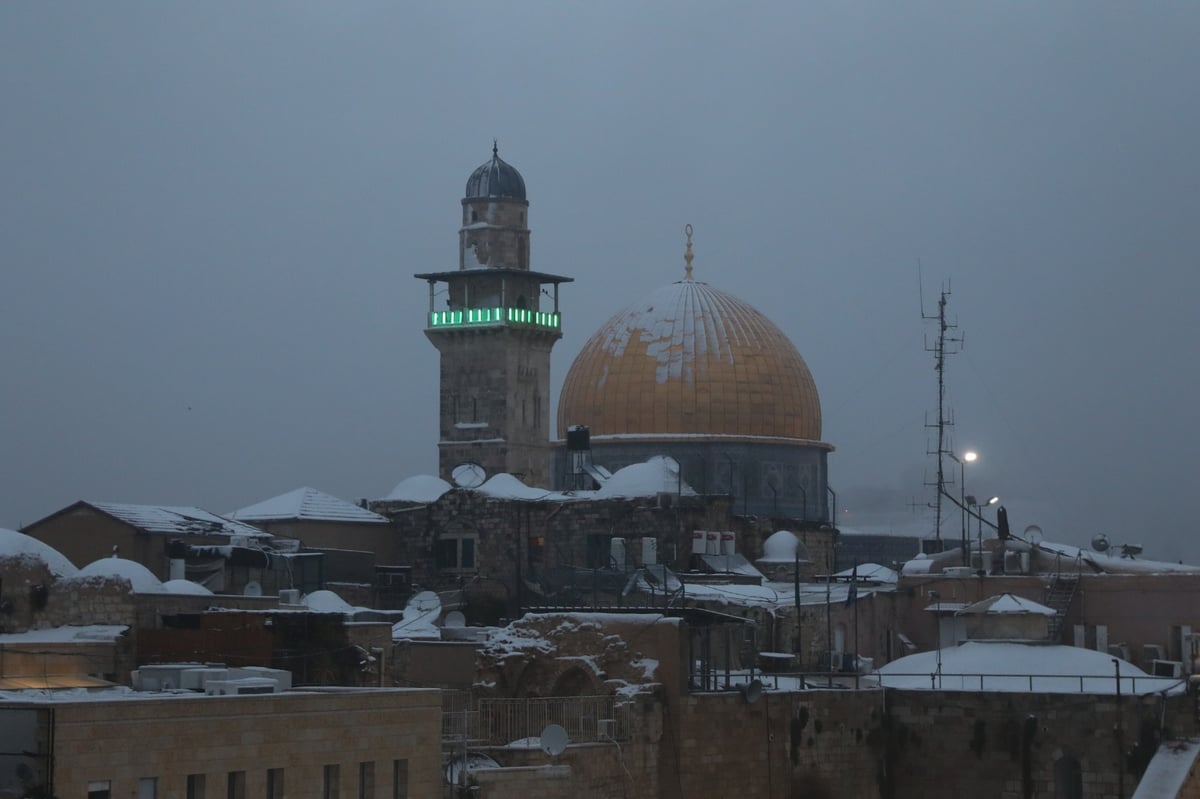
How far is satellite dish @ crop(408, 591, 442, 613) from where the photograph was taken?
6369cm

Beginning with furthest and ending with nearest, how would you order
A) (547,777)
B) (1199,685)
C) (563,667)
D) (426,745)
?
(1199,685) → (563,667) → (547,777) → (426,745)

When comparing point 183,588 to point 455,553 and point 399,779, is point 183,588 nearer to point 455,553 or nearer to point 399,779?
point 455,553

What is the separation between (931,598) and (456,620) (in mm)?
11924

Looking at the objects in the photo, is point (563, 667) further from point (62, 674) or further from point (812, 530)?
point (812, 530)

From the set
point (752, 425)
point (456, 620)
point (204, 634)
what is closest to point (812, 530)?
point (752, 425)

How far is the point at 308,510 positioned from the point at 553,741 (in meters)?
28.7

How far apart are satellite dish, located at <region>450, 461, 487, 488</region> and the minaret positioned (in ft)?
1.46

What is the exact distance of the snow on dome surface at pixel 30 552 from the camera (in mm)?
47719

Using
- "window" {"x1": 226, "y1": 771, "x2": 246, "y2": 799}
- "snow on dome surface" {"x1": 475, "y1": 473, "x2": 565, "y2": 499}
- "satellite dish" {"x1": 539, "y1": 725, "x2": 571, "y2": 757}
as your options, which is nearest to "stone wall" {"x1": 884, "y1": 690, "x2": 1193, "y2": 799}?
"satellite dish" {"x1": 539, "y1": 725, "x2": 571, "y2": 757}

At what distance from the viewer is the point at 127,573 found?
50.1m

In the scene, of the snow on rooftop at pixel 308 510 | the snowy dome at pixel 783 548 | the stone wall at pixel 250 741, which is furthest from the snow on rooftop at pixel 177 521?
the stone wall at pixel 250 741

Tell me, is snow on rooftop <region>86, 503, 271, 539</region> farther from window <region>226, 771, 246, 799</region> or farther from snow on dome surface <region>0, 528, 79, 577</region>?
window <region>226, 771, 246, 799</region>

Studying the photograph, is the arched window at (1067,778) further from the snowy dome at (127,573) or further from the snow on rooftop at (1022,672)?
the snowy dome at (127,573)

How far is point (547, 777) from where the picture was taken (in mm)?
39781
